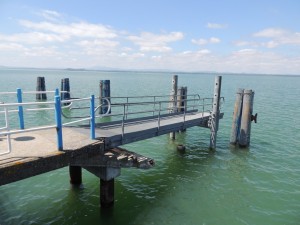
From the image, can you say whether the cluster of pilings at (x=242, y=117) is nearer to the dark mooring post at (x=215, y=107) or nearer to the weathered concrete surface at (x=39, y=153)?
the dark mooring post at (x=215, y=107)

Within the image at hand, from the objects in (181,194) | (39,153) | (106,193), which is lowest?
(181,194)

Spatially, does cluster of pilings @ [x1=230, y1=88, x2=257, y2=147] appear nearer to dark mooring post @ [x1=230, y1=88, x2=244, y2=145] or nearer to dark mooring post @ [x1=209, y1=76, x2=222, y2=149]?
dark mooring post @ [x1=230, y1=88, x2=244, y2=145]

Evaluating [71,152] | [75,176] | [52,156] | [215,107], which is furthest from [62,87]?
[52,156]

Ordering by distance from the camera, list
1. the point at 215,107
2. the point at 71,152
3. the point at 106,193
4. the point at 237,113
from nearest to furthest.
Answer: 1. the point at 71,152
2. the point at 106,193
3. the point at 215,107
4. the point at 237,113

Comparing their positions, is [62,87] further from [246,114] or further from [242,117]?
[246,114]

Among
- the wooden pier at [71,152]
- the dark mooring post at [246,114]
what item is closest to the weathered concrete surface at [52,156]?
the wooden pier at [71,152]

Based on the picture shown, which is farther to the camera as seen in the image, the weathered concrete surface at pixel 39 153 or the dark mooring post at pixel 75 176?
the dark mooring post at pixel 75 176

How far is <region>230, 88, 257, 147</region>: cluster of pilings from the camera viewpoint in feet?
43.2

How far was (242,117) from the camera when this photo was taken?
13336 mm

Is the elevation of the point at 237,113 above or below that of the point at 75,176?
above

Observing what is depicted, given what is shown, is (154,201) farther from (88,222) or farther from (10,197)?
(10,197)

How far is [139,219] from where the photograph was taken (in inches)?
292

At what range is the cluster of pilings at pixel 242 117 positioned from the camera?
43.2 ft

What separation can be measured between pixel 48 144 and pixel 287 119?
22923 mm
